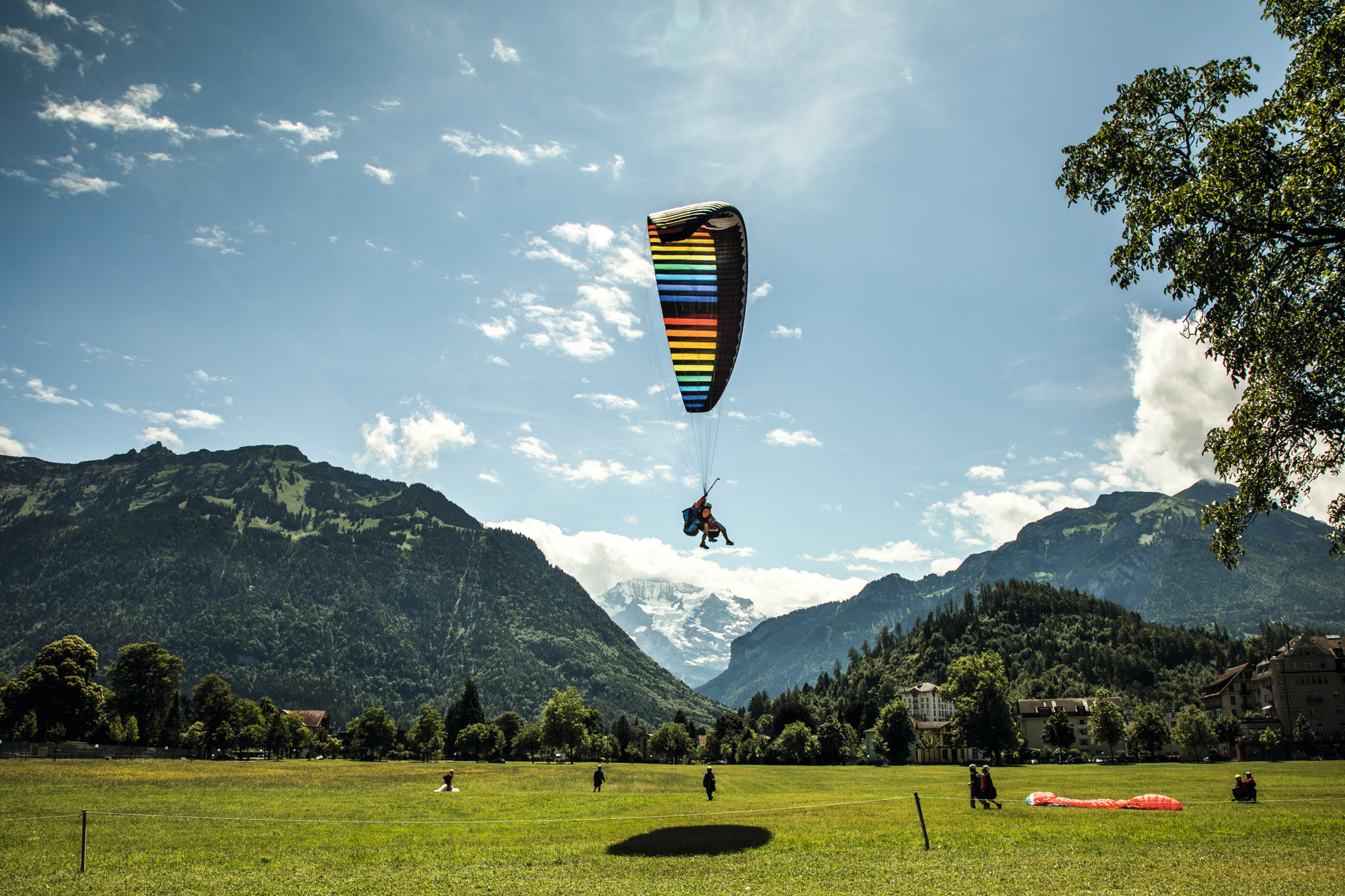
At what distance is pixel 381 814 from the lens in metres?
30.2

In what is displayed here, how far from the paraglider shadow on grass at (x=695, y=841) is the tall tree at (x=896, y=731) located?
106 metres

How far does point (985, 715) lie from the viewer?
86.3 m

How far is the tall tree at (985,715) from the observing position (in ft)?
281

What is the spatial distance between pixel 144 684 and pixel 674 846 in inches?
3778

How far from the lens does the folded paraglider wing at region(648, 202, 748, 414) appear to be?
22.4 metres

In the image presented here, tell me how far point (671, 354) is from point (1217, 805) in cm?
2638

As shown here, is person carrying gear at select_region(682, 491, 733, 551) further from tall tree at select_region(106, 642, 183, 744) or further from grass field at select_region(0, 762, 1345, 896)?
tall tree at select_region(106, 642, 183, 744)

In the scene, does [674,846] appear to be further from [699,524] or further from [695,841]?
[699,524]

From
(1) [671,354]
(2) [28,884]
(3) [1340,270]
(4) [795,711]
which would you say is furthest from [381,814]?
(4) [795,711]

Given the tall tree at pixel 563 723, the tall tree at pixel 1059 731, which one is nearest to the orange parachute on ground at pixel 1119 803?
the tall tree at pixel 563 723

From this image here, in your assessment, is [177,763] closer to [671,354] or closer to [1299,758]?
[671,354]

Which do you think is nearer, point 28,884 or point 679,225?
point 28,884

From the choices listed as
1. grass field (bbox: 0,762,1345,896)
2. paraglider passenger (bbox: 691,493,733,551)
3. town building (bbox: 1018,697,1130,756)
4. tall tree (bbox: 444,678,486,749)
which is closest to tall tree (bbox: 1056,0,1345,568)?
grass field (bbox: 0,762,1345,896)

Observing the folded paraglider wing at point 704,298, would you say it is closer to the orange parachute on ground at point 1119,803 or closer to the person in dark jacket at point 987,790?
the person in dark jacket at point 987,790
